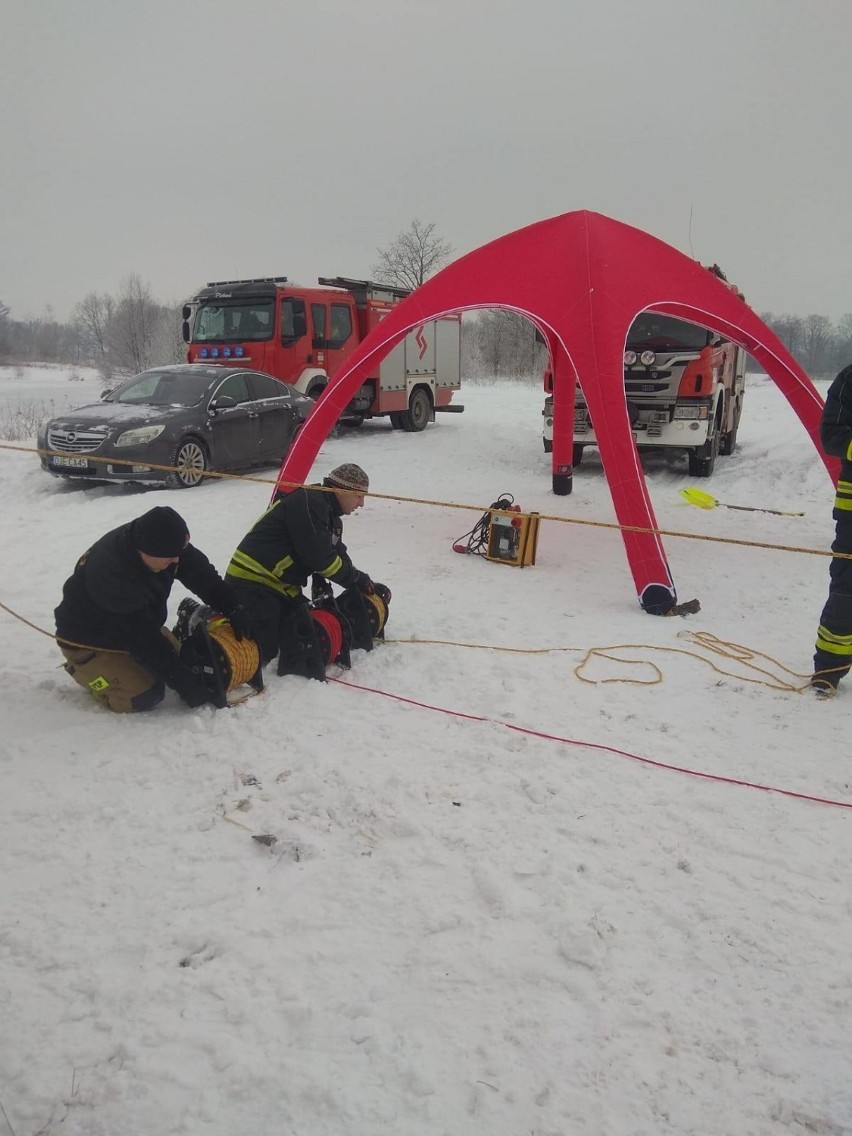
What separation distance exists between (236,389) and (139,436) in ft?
6.14

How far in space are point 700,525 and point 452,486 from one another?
356cm

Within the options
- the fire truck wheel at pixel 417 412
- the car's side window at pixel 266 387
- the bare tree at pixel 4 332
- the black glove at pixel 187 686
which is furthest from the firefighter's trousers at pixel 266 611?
the bare tree at pixel 4 332

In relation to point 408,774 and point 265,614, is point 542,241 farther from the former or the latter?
point 408,774

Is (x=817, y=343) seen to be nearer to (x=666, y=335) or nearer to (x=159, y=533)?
(x=666, y=335)

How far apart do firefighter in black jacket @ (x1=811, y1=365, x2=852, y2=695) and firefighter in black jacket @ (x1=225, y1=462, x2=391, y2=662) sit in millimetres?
2722

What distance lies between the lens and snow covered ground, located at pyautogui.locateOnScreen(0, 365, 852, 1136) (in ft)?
6.47

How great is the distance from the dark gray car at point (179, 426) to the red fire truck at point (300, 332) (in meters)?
1.73

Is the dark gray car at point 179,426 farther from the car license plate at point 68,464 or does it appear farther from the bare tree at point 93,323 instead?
the bare tree at point 93,323

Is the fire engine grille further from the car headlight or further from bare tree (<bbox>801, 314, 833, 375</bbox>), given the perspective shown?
bare tree (<bbox>801, 314, 833, 375</bbox>)

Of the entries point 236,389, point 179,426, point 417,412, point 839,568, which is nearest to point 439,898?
point 839,568

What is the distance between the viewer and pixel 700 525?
8.06 meters

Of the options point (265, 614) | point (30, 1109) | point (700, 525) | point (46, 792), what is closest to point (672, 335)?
point (700, 525)

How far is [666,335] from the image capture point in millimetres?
9898

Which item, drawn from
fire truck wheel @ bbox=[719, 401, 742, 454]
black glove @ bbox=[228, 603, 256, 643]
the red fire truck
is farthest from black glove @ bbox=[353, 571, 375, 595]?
fire truck wheel @ bbox=[719, 401, 742, 454]
